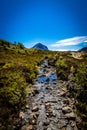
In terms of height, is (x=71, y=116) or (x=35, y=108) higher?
(x=35, y=108)

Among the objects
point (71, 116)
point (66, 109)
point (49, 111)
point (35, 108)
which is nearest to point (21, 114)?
point (35, 108)

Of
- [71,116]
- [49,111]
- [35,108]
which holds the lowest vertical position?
[71,116]

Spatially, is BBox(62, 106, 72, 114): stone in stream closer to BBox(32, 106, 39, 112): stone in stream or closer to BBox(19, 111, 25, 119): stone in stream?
BBox(32, 106, 39, 112): stone in stream

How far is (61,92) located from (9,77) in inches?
249

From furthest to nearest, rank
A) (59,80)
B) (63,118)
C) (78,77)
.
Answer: (59,80), (78,77), (63,118)

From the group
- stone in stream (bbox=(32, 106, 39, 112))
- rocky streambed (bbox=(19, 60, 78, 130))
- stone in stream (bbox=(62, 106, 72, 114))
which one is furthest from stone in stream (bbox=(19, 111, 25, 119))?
stone in stream (bbox=(62, 106, 72, 114))

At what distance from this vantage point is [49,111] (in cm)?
1458

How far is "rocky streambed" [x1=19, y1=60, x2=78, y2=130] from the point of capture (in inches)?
489

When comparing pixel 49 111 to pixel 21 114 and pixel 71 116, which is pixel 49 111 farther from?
pixel 21 114

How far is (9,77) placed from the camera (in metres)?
19.0

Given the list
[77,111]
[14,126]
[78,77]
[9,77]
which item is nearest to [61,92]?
[78,77]

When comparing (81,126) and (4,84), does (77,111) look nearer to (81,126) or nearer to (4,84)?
(81,126)

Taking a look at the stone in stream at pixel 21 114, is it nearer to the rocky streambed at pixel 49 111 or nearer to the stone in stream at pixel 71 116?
the rocky streambed at pixel 49 111

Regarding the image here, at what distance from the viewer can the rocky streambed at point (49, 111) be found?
12.4 meters
